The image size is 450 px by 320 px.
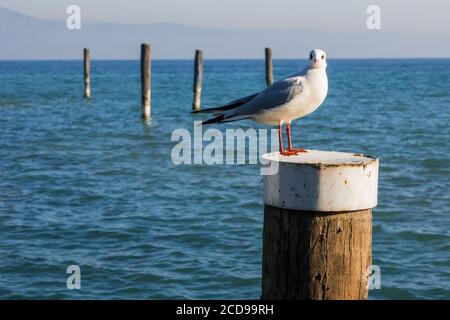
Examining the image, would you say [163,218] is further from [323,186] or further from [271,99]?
[323,186]

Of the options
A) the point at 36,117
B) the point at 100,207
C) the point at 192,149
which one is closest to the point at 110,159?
the point at 192,149

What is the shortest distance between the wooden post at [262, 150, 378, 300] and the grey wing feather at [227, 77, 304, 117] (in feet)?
4.13

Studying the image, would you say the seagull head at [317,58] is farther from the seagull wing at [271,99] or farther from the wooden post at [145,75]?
the wooden post at [145,75]

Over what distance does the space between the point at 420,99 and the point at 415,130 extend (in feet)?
56.2

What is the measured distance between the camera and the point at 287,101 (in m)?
4.71

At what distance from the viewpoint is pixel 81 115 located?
30031 millimetres

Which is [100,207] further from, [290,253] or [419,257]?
[290,253]

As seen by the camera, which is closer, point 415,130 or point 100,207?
point 100,207

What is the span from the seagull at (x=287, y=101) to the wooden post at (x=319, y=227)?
3.56 ft

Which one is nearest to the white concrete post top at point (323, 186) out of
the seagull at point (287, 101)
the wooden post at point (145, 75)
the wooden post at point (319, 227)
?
the wooden post at point (319, 227)

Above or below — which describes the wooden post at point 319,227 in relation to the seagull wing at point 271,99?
below

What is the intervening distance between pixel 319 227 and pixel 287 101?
1.54m

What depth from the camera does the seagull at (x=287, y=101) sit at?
4.55 metres

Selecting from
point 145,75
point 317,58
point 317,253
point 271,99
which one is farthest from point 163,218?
point 145,75
